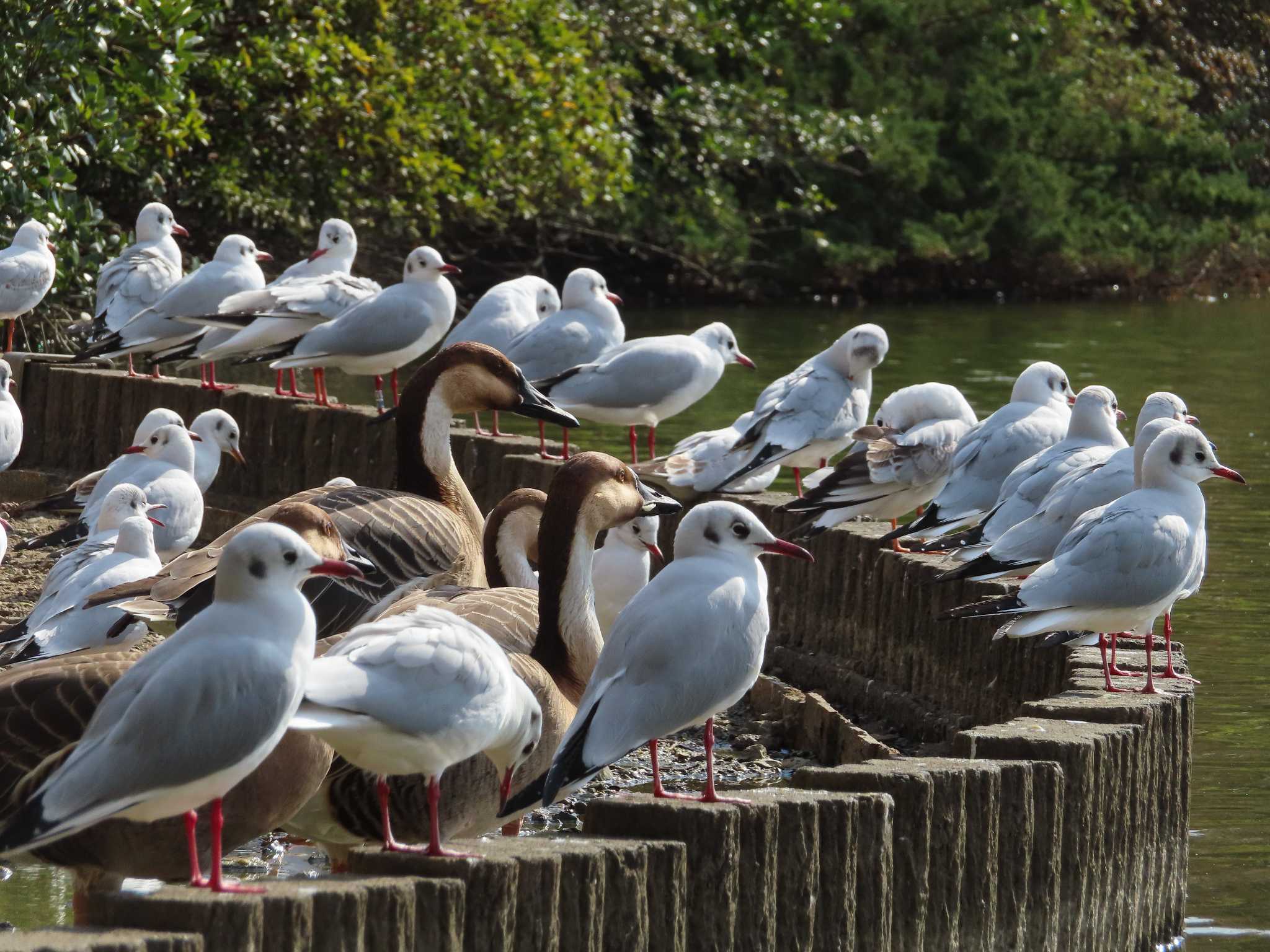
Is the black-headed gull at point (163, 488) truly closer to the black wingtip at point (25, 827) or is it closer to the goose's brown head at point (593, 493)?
the goose's brown head at point (593, 493)

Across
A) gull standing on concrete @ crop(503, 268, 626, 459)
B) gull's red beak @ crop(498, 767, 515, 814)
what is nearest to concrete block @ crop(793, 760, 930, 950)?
gull's red beak @ crop(498, 767, 515, 814)

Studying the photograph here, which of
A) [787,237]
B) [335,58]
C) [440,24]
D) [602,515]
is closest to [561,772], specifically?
[602,515]

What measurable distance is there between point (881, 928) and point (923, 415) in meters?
5.24

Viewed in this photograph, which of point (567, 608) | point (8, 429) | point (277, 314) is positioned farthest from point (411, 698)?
point (277, 314)

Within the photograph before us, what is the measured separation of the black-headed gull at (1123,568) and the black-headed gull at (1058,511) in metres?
0.23

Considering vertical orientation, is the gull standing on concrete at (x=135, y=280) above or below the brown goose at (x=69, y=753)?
above

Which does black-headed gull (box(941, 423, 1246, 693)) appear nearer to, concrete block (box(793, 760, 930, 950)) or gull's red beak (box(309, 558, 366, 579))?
concrete block (box(793, 760, 930, 950))

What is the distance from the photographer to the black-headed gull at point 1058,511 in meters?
7.59

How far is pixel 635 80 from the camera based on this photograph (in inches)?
1151

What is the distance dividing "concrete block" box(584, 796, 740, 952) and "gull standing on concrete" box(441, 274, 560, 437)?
22.8ft

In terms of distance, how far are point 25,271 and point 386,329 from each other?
10.1ft

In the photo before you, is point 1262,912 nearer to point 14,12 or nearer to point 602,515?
point 602,515

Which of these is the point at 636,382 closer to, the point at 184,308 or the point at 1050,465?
the point at 1050,465

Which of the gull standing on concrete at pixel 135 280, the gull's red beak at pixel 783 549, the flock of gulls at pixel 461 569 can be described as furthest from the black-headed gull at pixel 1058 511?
the gull standing on concrete at pixel 135 280
